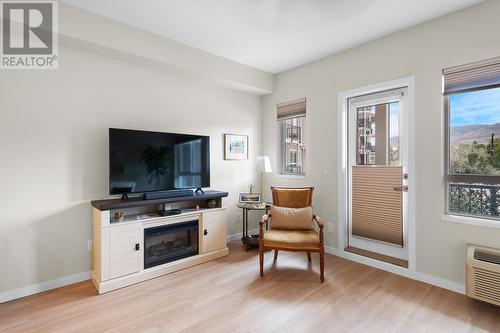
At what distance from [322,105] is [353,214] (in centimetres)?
160

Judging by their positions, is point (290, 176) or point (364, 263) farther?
point (290, 176)

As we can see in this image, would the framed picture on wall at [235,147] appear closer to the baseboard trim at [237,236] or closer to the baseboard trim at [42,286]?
the baseboard trim at [237,236]

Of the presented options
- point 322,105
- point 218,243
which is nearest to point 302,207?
point 218,243

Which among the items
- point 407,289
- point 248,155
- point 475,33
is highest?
point 475,33

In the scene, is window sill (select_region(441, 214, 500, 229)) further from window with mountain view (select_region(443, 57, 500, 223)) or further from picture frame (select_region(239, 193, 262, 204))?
picture frame (select_region(239, 193, 262, 204))

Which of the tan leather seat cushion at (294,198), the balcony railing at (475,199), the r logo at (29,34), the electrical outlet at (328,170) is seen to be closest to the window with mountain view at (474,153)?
the balcony railing at (475,199)

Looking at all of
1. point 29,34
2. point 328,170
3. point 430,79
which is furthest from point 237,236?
point 29,34

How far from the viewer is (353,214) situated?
3.38m

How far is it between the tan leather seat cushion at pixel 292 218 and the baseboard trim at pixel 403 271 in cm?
69

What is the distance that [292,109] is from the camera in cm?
396

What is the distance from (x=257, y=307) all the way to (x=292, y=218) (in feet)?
3.87

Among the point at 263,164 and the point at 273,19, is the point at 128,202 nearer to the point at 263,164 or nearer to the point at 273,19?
the point at 263,164

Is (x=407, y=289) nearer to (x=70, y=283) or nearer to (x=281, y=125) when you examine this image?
(x=281, y=125)

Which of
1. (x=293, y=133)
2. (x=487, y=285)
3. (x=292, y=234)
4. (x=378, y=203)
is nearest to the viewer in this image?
(x=487, y=285)
